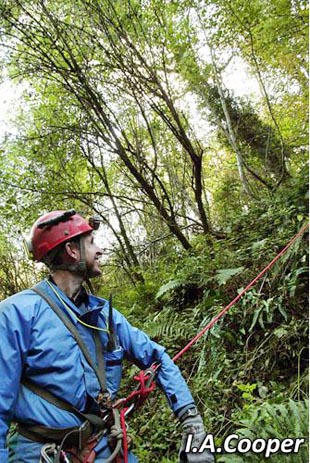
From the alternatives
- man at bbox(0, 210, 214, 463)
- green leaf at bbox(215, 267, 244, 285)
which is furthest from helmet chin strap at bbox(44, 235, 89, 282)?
green leaf at bbox(215, 267, 244, 285)

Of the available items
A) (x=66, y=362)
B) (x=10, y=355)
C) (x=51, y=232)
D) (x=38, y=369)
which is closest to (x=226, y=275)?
(x=51, y=232)

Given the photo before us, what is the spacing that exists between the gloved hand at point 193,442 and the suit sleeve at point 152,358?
0.46 feet

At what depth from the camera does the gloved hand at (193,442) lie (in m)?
2.22

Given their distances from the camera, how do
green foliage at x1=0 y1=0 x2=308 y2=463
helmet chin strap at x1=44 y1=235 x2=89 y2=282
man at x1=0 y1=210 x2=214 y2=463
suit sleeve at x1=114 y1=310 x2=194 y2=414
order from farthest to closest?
green foliage at x1=0 y1=0 x2=308 y2=463 < helmet chin strap at x1=44 y1=235 x2=89 y2=282 < suit sleeve at x1=114 y1=310 x2=194 y2=414 < man at x1=0 y1=210 x2=214 y2=463

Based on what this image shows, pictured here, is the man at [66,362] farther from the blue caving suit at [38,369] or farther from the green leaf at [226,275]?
the green leaf at [226,275]

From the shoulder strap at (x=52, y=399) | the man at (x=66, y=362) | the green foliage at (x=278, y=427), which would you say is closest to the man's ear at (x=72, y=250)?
the man at (x=66, y=362)

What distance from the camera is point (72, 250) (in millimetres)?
2607

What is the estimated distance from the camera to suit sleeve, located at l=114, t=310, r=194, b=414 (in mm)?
2449

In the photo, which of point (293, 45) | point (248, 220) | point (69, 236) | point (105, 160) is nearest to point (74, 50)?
point (105, 160)

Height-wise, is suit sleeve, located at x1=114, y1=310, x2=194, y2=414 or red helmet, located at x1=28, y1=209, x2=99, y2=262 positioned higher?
red helmet, located at x1=28, y1=209, x2=99, y2=262

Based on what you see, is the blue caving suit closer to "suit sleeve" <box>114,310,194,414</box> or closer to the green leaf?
"suit sleeve" <box>114,310,194,414</box>

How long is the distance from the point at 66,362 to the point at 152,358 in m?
0.77

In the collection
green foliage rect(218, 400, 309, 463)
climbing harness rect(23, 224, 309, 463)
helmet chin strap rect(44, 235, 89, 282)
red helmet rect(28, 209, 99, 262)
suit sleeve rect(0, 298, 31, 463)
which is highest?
red helmet rect(28, 209, 99, 262)

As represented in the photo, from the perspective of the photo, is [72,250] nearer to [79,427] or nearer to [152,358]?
[152,358]
